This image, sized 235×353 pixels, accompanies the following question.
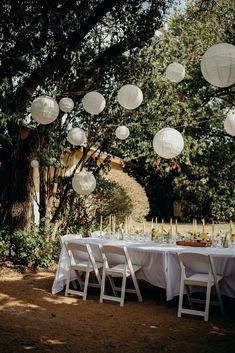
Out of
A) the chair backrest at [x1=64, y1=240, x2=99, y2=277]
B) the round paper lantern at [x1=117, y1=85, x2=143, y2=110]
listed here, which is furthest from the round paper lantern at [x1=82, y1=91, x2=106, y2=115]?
the chair backrest at [x1=64, y1=240, x2=99, y2=277]

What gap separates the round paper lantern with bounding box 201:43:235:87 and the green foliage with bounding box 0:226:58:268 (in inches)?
231

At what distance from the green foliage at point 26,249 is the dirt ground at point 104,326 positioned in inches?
74.4

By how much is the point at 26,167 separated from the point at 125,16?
407cm

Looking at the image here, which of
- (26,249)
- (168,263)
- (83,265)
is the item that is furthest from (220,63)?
(26,249)

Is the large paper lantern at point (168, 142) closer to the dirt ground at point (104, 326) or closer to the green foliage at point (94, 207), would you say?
the dirt ground at point (104, 326)

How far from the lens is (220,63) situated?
4.42m

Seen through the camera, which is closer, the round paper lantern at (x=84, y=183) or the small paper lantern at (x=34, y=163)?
the round paper lantern at (x=84, y=183)

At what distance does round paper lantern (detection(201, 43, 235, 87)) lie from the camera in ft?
14.4

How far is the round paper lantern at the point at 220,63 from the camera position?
4.40m

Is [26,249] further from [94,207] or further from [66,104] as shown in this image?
[66,104]

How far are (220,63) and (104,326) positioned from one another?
349 centimetres

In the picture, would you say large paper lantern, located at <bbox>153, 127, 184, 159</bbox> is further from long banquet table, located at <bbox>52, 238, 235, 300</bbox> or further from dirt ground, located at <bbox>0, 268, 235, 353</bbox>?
dirt ground, located at <bbox>0, 268, 235, 353</bbox>

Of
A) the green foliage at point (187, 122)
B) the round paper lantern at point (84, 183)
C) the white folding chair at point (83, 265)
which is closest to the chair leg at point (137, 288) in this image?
the white folding chair at point (83, 265)

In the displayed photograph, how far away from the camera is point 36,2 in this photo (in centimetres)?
700
